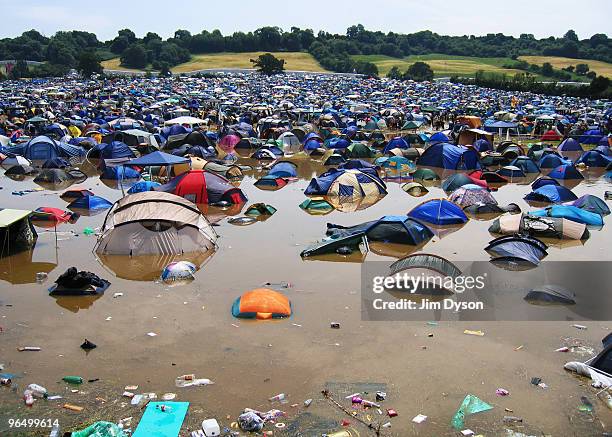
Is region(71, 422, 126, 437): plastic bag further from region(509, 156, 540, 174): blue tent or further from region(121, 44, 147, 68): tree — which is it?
region(121, 44, 147, 68): tree

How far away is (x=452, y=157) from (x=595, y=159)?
24.3 ft

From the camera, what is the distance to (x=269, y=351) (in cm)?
1032

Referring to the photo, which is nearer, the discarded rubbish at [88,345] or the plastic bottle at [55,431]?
the plastic bottle at [55,431]

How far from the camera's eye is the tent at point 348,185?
2273 centimetres

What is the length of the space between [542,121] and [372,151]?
63.3 feet

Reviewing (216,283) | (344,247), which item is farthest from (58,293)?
→ (344,247)

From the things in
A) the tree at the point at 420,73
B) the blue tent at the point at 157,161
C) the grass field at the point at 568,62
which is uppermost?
the grass field at the point at 568,62

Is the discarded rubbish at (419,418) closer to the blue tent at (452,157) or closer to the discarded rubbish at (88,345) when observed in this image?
the discarded rubbish at (88,345)

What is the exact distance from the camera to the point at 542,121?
47.4 metres

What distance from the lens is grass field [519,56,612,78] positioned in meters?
126

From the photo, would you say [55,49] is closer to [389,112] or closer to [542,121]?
[389,112]

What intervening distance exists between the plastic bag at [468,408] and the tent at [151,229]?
8.69 metres

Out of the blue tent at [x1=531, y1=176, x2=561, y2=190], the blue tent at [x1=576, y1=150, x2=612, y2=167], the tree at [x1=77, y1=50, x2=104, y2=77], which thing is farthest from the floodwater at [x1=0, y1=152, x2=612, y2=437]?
the tree at [x1=77, y1=50, x2=104, y2=77]

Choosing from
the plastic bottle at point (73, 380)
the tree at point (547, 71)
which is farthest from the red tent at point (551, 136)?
the tree at point (547, 71)
